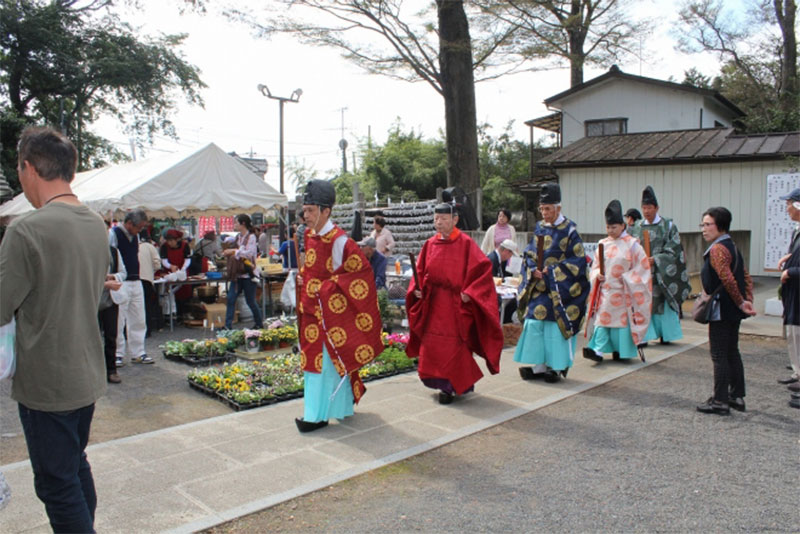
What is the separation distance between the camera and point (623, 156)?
51.0ft

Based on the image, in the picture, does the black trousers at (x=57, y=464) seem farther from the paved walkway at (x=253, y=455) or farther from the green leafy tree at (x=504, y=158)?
the green leafy tree at (x=504, y=158)

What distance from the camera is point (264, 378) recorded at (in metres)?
6.23

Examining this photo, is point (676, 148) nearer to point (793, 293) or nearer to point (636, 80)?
point (636, 80)

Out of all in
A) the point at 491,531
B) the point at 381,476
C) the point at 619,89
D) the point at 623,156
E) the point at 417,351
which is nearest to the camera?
the point at 491,531

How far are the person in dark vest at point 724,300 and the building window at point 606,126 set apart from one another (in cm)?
1758

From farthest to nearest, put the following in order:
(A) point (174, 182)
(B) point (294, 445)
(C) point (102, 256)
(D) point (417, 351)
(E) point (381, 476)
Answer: (A) point (174, 182), (D) point (417, 351), (B) point (294, 445), (E) point (381, 476), (C) point (102, 256)

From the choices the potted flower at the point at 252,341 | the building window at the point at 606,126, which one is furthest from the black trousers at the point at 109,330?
the building window at the point at 606,126

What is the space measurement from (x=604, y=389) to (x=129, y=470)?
440 cm

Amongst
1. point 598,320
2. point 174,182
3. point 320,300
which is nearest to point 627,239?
point 598,320

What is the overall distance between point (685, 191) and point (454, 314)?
1167cm

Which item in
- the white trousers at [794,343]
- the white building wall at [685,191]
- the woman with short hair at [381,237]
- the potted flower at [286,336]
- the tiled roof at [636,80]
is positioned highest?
the tiled roof at [636,80]

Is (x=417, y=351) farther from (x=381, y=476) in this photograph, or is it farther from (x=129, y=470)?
(x=129, y=470)

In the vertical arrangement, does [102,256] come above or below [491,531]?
above

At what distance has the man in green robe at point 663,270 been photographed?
812 cm
